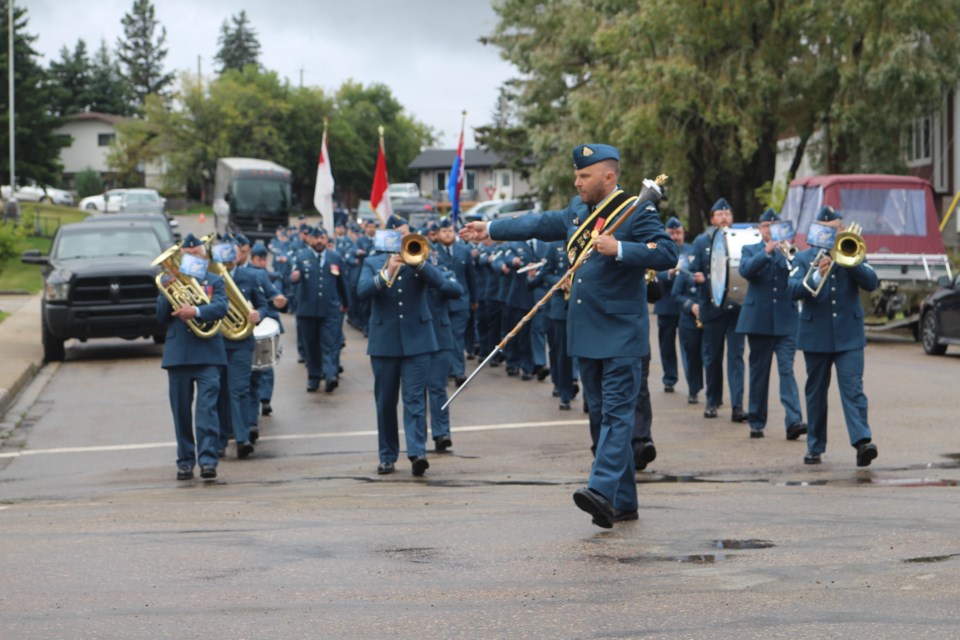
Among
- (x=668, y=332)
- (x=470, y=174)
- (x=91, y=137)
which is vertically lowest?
(x=668, y=332)

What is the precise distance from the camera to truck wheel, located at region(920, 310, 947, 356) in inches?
900

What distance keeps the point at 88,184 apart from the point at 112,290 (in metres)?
76.8

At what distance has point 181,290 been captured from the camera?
12.6 meters

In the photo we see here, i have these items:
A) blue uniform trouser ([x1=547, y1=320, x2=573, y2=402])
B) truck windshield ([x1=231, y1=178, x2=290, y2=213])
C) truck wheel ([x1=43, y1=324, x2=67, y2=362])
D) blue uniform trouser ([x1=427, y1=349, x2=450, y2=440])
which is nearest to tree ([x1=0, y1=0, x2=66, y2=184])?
truck windshield ([x1=231, y1=178, x2=290, y2=213])

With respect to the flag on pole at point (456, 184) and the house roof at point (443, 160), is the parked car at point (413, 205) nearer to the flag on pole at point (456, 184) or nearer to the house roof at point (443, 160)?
the flag on pole at point (456, 184)

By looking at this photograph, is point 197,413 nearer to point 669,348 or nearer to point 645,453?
point 645,453

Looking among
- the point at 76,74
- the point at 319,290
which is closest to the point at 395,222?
the point at 319,290

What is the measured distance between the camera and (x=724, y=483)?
11.0m

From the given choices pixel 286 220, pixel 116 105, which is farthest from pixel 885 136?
pixel 116 105

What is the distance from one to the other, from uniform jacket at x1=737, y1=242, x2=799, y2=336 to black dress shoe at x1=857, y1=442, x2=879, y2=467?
2787 mm

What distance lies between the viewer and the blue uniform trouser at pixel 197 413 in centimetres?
1246

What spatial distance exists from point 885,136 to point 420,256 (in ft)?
86.4

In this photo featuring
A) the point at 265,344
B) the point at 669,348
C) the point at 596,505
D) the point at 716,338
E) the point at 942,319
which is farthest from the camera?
the point at 942,319

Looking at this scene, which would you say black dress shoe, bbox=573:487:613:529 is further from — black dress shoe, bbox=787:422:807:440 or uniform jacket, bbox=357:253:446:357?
black dress shoe, bbox=787:422:807:440
